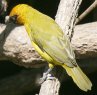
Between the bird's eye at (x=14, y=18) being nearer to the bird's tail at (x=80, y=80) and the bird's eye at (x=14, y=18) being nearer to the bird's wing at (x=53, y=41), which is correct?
the bird's wing at (x=53, y=41)

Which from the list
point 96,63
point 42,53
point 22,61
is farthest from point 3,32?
point 96,63

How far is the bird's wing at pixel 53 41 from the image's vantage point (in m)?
2.97

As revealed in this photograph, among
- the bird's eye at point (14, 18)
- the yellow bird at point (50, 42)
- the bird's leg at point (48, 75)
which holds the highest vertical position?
the bird's eye at point (14, 18)

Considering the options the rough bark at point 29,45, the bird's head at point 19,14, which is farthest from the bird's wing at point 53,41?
the rough bark at point 29,45

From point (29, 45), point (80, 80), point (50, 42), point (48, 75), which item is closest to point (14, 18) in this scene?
point (29, 45)

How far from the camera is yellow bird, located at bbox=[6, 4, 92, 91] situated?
2.89 metres

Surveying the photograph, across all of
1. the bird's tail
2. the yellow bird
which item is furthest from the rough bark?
the bird's tail

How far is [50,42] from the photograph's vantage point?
312 centimetres

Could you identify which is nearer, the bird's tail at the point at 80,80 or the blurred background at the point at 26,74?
the bird's tail at the point at 80,80

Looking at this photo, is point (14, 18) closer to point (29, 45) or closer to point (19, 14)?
point (19, 14)

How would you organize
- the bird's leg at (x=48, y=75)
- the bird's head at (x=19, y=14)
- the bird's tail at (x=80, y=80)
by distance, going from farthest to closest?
1. the bird's head at (x=19, y=14)
2. the bird's leg at (x=48, y=75)
3. the bird's tail at (x=80, y=80)

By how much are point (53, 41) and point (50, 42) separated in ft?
0.11

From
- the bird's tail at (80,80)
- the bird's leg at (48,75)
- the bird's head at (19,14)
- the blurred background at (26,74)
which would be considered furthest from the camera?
the blurred background at (26,74)

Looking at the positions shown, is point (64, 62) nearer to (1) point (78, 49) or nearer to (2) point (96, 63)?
(1) point (78, 49)
